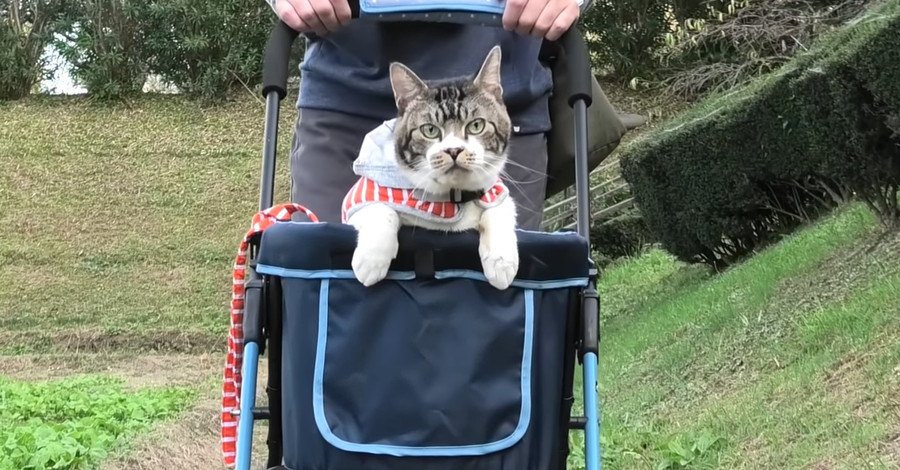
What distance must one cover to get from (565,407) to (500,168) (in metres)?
0.53

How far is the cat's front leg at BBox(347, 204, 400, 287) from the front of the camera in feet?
5.91

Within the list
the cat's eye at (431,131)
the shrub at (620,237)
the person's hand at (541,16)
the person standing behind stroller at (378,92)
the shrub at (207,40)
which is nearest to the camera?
the cat's eye at (431,131)

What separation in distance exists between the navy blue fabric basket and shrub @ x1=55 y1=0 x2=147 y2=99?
1241 cm

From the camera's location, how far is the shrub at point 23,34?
43.8ft

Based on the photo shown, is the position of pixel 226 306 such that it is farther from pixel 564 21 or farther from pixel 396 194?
pixel 396 194

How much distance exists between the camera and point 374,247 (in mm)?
1800

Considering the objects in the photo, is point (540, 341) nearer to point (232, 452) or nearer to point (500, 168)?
point (500, 168)

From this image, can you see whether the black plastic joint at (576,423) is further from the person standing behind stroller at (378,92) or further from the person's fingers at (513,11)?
the person's fingers at (513,11)

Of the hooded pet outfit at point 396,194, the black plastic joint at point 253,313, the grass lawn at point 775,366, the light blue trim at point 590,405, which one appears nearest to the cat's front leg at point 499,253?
the hooded pet outfit at point 396,194

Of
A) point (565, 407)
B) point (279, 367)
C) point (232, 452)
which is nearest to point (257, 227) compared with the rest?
point (279, 367)

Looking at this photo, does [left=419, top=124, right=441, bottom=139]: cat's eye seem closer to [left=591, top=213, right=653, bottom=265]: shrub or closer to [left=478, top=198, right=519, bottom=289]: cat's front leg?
[left=478, top=198, right=519, bottom=289]: cat's front leg

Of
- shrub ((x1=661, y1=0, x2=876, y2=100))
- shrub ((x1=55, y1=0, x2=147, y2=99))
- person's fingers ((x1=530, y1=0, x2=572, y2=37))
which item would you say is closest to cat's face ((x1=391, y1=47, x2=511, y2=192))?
person's fingers ((x1=530, y1=0, x2=572, y2=37))

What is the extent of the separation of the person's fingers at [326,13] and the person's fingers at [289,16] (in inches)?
1.7

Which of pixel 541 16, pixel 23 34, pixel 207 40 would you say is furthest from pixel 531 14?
pixel 23 34
